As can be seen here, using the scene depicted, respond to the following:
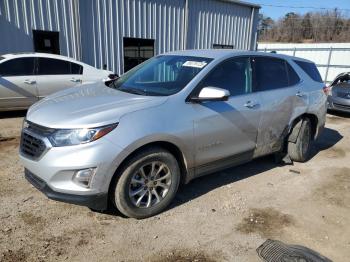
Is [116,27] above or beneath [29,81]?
above

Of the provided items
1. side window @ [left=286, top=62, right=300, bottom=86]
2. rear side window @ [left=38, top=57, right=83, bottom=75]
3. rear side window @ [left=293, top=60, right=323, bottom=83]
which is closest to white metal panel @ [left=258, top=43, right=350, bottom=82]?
rear side window @ [left=293, top=60, right=323, bottom=83]

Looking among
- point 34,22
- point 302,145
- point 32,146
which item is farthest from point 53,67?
point 302,145

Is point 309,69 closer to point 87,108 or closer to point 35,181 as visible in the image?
point 87,108

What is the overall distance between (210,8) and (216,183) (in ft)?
34.8

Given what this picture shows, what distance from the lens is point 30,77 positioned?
25.0 ft

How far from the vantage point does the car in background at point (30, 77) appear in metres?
7.41

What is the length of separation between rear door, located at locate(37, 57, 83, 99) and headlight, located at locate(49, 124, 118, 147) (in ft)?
17.4

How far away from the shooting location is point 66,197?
9.91 feet

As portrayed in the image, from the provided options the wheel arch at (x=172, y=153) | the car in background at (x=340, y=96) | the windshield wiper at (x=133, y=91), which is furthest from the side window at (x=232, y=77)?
the car in background at (x=340, y=96)

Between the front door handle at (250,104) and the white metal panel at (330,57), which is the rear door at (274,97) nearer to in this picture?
the front door handle at (250,104)

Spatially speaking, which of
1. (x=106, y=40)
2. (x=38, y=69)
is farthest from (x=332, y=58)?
(x=38, y=69)

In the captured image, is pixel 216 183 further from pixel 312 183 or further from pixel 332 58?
pixel 332 58

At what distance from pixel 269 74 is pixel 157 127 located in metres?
2.20

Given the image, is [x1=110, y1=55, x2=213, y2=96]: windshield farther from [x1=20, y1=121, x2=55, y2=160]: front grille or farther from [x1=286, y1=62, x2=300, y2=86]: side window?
[x1=286, y1=62, x2=300, y2=86]: side window
